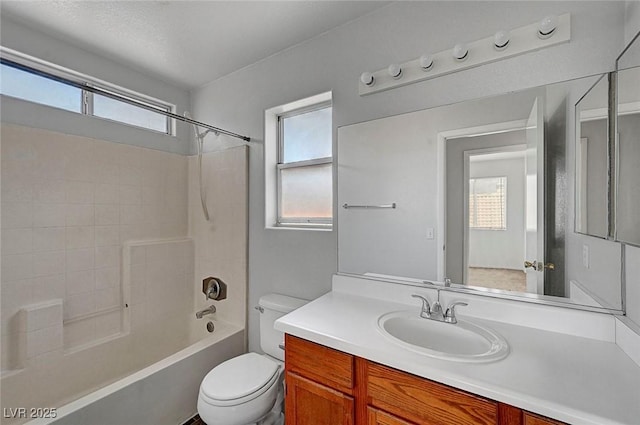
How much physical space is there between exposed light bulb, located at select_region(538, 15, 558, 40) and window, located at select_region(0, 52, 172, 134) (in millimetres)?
2112

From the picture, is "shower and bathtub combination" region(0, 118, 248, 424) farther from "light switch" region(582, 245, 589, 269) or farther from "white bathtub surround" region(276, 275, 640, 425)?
"light switch" region(582, 245, 589, 269)

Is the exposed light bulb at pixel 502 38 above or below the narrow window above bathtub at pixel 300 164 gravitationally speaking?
above

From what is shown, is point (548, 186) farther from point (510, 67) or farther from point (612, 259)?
Result: point (510, 67)

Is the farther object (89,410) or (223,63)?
(223,63)

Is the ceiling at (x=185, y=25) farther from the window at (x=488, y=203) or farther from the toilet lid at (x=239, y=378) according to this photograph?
the toilet lid at (x=239, y=378)

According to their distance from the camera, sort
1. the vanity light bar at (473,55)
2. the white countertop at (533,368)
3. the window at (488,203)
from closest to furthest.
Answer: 1. the white countertop at (533,368)
2. the vanity light bar at (473,55)
3. the window at (488,203)

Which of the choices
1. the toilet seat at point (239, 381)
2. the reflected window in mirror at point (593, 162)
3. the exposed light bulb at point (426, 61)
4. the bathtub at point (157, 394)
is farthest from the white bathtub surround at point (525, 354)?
the exposed light bulb at point (426, 61)

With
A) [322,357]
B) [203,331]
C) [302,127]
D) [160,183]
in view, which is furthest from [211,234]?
[322,357]

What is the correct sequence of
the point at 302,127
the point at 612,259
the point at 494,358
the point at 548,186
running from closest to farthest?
1. the point at 494,358
2. the point at 612,259
3. the point at 548,186
4. the point at 302,127

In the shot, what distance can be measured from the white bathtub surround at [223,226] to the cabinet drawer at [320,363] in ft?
3.64

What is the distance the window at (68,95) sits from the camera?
5.63 ft

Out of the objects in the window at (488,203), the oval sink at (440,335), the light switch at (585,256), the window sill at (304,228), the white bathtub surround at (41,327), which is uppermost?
the window at (488,203)

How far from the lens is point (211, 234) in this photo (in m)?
2.49

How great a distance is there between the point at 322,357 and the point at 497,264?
0.92 meters
